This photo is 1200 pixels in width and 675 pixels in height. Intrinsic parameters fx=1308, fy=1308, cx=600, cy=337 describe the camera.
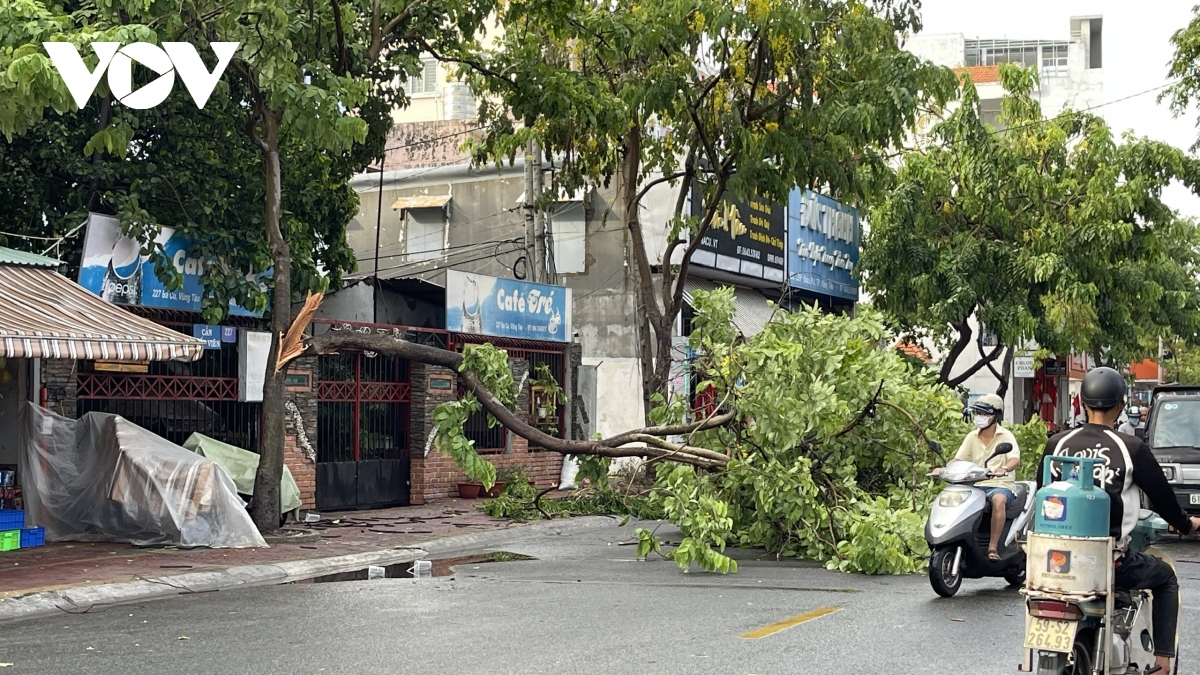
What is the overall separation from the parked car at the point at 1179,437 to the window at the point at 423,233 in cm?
1544

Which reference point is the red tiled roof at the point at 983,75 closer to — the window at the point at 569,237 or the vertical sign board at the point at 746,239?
the vertical sign board at the point at 746,239

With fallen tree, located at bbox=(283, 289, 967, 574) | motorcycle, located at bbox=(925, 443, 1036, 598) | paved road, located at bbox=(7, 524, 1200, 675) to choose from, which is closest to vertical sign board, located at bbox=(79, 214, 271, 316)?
fallen tree, located at bbox=(283, 289, 967, 574)

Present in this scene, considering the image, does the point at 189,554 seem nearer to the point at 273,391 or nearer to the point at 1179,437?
the point at 273,391

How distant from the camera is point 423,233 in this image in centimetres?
2836

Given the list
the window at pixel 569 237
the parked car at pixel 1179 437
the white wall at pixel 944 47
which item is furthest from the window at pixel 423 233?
the white wall at pixel 944 47

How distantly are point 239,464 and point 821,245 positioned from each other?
1997 cm

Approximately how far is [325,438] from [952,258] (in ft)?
48.0

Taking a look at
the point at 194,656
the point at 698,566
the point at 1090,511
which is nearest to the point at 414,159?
the point at 698,566

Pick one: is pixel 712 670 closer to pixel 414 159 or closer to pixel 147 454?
pixel 147 454

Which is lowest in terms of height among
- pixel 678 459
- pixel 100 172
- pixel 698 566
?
pixel 698 566

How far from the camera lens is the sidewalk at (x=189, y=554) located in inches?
474

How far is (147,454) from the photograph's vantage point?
Result: 1466 cm

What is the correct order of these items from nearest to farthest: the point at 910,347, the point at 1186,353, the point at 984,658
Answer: the point at 984,658
the point at 910,347
the point at 1186,353

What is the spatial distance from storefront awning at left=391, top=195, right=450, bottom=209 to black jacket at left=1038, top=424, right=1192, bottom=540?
74.9ft
